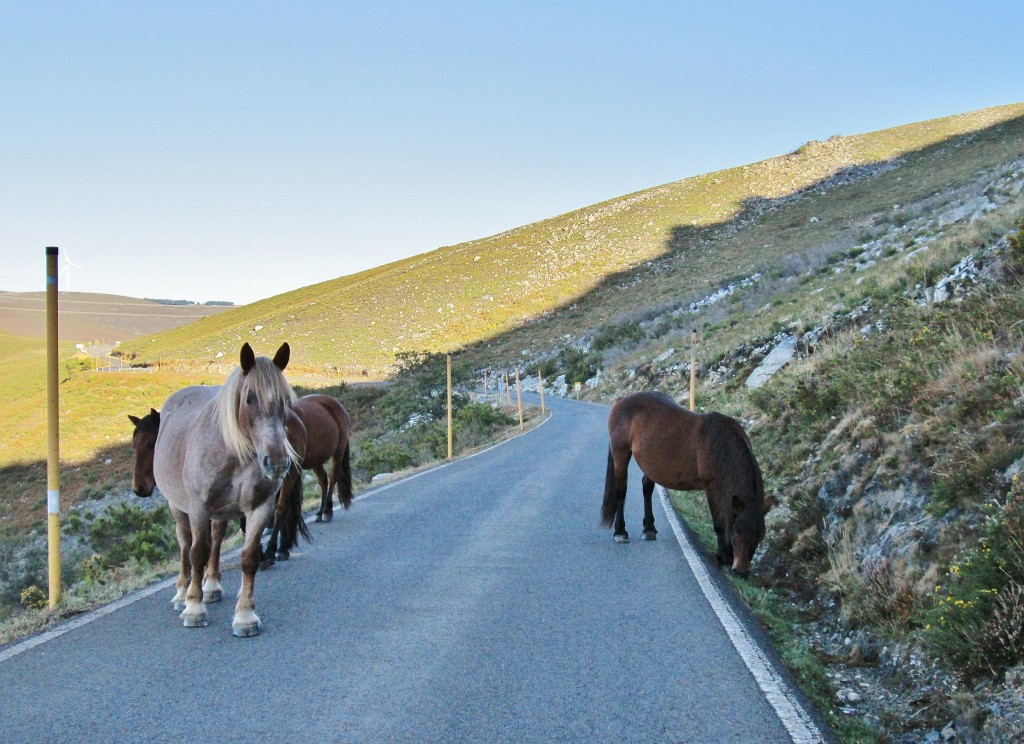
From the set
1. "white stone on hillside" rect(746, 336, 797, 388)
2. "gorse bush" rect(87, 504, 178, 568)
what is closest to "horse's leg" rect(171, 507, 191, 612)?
"gorse bush" rect(87, 504, 178, 568)

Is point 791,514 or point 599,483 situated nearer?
point 791,514

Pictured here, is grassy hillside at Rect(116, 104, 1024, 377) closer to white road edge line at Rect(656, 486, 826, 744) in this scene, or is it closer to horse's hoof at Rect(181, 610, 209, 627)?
white road edge line at Rect(656, 486, 826, 744)

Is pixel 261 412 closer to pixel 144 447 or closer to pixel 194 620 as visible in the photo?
pixel 194 620

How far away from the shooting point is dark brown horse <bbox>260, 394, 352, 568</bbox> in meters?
7.42

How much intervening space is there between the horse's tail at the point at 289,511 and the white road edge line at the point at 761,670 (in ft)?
12.4

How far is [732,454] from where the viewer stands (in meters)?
7.04

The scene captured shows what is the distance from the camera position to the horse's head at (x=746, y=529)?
6734 millimetres

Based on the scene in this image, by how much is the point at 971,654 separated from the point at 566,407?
30.4m

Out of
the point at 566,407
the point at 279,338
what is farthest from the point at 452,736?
the point at 279,338

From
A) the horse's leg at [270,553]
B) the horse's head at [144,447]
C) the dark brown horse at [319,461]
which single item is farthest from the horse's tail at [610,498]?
the horse's head at [144,447]

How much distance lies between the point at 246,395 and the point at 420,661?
1.95 meters

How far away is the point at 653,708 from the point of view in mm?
3900

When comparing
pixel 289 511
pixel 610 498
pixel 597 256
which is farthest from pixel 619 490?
pixel 597 256

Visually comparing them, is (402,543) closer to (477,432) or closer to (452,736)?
(452,736)
